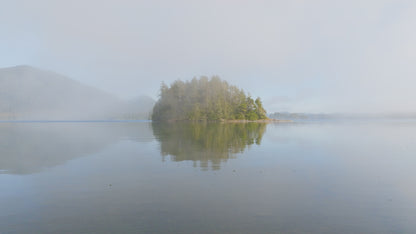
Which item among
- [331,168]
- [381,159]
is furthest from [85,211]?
[381,159]

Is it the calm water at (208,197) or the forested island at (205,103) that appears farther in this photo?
the forested island at (205,103)

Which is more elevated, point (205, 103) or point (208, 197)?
point (205, 103)

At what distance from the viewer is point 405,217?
5.95 metres

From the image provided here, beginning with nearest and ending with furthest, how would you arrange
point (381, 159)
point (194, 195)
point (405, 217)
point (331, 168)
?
point (405, 217) → point (194, 195) → point (331, 168) → point (381, 159)

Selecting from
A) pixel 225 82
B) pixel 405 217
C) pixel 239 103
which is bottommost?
pixel 405 217

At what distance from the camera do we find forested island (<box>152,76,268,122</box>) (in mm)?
112250

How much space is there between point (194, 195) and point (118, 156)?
9.38 m

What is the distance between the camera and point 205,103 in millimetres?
111938

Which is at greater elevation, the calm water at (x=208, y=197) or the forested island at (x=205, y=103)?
the forested island at (x=205, y=103)

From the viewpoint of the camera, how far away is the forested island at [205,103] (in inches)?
4419

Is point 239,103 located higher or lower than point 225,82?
lower

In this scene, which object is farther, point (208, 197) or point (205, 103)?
point (205, 103)

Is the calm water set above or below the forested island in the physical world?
below

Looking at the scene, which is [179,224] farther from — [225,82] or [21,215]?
[225,82]
